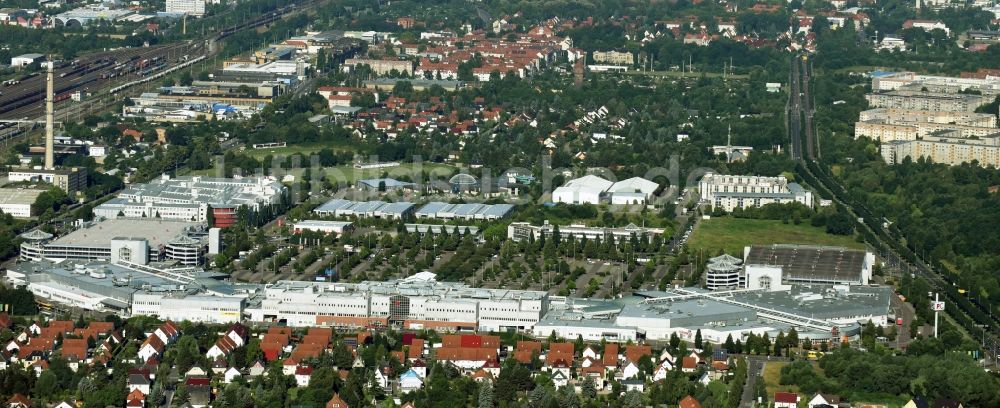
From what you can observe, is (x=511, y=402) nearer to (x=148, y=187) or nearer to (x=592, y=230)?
(x=592, y=230)

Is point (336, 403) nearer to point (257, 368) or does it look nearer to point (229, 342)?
point (257, 368)

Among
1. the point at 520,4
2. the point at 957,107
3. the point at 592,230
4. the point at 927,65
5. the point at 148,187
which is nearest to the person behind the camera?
the point at 592,230

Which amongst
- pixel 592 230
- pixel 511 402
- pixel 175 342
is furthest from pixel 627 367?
pixel 592 230

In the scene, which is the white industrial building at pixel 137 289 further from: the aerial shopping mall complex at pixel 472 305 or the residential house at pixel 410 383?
the residential house at pixel 410 383

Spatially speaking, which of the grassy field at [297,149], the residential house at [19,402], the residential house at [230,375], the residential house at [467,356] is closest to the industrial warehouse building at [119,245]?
the residential house at [230,375]

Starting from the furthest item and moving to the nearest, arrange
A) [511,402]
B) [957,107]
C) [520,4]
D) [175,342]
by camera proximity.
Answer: [520,4]
[957,107]
[175,342]
[511,402]

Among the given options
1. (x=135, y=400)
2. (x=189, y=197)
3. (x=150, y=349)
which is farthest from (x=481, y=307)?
(x=189, y=197)

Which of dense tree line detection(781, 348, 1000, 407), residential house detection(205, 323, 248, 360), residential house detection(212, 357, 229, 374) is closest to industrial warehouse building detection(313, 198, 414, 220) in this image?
residential house detection(205, 323, 248, 360)
